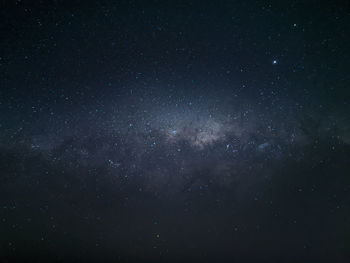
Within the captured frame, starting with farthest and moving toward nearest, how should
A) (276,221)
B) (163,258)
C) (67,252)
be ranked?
(163,258), (67,252), (276,221)

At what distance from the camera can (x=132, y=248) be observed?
9953mm

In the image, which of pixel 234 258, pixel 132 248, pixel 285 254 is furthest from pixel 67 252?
pixel 285 254

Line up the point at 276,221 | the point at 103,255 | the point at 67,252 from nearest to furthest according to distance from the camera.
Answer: the point at 276,221, the point at 67,252, the point at 103,255

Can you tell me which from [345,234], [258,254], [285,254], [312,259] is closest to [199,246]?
[258,254]

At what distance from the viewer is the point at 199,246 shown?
10.1m

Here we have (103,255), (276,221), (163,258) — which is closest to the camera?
(276,221)

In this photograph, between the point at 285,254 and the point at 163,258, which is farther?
the point at 163,258

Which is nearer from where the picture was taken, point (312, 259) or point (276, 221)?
point (276, 221)

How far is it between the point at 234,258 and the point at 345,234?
5903mm

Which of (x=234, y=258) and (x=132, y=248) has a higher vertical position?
(x=132, y=248)

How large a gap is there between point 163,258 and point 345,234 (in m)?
10.3

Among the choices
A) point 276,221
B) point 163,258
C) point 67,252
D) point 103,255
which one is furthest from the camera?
point 163,258

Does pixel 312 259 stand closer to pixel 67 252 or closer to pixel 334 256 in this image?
pixel 334 256

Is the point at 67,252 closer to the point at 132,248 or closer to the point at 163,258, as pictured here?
the point at 132,248
